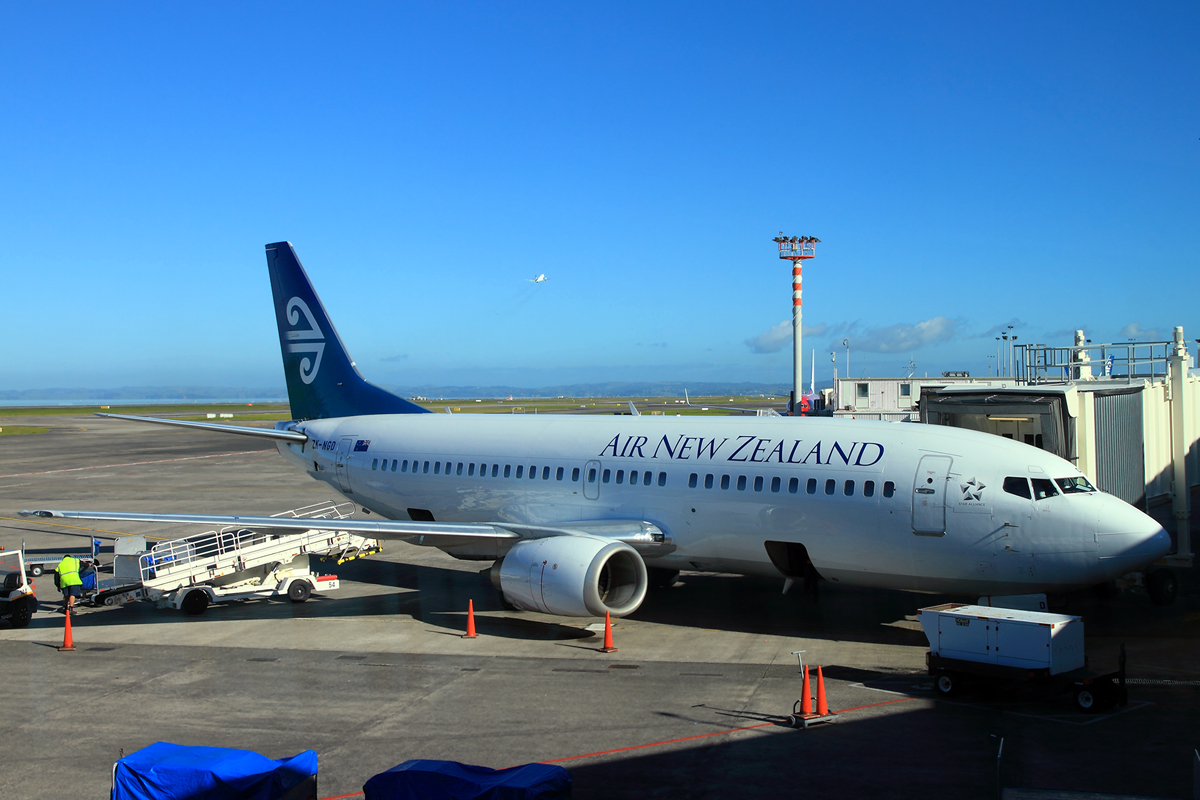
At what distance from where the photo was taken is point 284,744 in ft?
41.3

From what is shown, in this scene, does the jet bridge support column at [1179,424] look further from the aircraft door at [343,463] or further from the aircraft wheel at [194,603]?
the aircraft wheel at [194,603]

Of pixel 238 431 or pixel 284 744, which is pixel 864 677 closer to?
pixel 284 744

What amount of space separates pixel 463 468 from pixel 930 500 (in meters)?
11.2

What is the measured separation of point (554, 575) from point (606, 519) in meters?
2.64

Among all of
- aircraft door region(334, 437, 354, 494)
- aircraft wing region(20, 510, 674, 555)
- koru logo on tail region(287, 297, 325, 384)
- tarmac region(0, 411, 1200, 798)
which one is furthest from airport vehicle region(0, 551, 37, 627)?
koru logo on tail region(287, 297, 325, 384)

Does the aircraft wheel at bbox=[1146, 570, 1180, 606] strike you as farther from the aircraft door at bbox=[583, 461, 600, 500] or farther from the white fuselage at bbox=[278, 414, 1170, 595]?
the aircraft door at bbox=[583, 461, 600, 500]

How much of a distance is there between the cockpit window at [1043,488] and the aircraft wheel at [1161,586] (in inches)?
200

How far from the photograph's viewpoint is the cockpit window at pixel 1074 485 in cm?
1645

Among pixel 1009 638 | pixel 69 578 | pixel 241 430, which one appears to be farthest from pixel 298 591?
pixel 1009 638

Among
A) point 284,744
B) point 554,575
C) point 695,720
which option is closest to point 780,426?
point 554,575

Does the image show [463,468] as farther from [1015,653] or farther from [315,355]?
[1015,653]

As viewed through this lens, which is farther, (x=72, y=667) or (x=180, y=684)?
(x=72, y=667)

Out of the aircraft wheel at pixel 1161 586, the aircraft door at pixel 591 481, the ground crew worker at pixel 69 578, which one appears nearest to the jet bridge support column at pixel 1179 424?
the aircraft wheel at pixel 1161 586

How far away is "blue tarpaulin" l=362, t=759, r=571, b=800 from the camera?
7.97m
